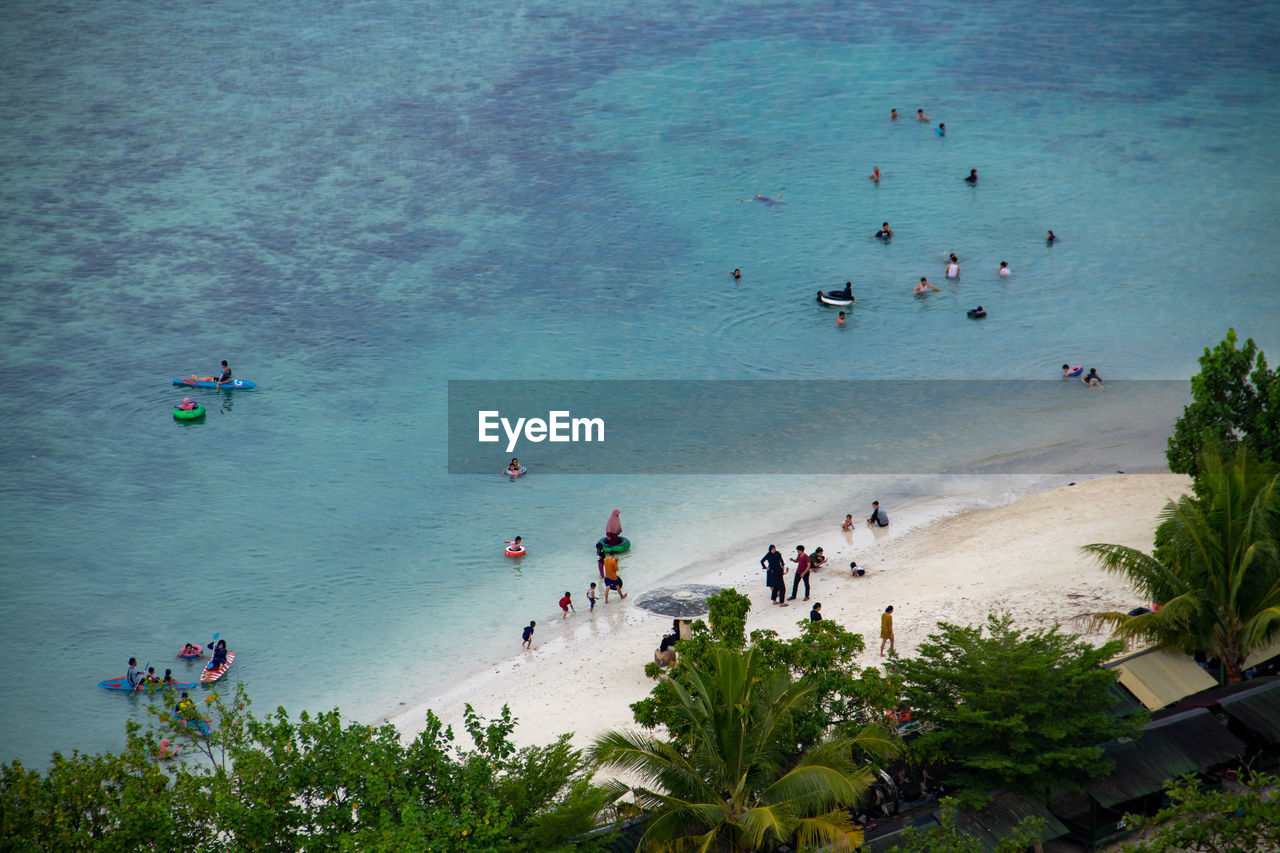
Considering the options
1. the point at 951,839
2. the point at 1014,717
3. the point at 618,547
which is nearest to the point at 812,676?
the point at 1014,717

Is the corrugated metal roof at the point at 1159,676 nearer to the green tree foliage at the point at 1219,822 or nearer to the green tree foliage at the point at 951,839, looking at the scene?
the green tree foliage at the point at 951,839

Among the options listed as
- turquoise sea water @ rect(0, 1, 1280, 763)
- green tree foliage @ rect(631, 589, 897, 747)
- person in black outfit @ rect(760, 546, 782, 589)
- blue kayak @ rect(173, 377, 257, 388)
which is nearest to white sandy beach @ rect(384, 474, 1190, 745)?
person in black outfit @ rect(760, 546, 782, 589)

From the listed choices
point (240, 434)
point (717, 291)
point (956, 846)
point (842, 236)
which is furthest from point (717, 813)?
point (842, 236)

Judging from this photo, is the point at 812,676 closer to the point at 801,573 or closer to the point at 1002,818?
the point at 1002,818

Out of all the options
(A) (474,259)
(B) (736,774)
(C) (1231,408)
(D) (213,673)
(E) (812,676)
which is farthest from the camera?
(A) (474,259)

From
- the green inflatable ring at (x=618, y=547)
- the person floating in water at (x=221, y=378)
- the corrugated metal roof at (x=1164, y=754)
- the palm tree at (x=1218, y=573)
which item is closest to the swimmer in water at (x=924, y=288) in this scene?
the green inflatable ring at (x=618, y=547)
